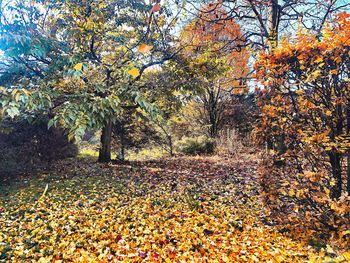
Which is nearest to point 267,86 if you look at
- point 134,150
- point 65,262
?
point 65,262

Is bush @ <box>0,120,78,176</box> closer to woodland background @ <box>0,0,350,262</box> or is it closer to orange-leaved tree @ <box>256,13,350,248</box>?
woodland background @ <box>0,0,350,262</box>

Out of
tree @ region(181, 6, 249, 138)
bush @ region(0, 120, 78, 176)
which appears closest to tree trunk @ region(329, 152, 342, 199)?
tree @ region(181, 6, 249, 138)

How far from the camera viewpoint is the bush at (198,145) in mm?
8531

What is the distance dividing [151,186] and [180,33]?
4.46 meters

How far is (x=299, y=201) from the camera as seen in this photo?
7.35 feet

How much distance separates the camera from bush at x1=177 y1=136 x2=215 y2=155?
8531 millimetres

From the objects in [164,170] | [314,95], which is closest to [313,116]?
[314,95]

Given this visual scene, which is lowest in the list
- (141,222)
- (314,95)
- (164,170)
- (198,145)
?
(141,222)

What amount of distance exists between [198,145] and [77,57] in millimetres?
5971

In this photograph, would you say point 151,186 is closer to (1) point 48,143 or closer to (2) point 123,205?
(2) point 123,205

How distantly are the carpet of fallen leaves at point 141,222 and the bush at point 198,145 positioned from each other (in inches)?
157

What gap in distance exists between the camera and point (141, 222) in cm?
273

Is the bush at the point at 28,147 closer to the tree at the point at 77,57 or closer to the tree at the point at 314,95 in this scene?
the tree at the point at 77,57

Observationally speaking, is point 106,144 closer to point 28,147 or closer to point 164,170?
point 28,147
